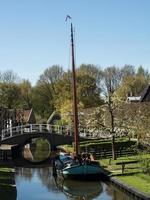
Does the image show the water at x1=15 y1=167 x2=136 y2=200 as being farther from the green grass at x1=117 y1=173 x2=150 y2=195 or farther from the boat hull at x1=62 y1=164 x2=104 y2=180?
the green grass at x1=117 y1=173 x2=150 y2=195

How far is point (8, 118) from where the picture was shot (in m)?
105

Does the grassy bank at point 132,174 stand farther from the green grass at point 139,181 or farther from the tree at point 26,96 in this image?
the tree at point 26,96

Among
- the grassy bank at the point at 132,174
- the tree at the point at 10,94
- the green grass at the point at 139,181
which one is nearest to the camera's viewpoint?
the green grass at the point at 139,181

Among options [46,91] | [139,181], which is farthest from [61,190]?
[46,91]

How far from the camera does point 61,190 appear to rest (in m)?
44.8

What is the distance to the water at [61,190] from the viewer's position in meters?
40.4

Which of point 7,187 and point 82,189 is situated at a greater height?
point 7,187

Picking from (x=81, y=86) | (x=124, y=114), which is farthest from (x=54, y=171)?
(x=81, y=86)

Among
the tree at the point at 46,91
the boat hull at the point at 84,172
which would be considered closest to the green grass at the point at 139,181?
the boat hull at the point at 84,172

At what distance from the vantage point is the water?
132ft

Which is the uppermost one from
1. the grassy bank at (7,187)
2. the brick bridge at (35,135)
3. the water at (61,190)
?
the brick bridge at (35,135)

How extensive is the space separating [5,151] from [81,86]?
51103mm

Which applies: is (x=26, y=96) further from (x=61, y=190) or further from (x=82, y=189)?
(x=82, y=189)

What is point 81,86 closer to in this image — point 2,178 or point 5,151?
point 5,151
